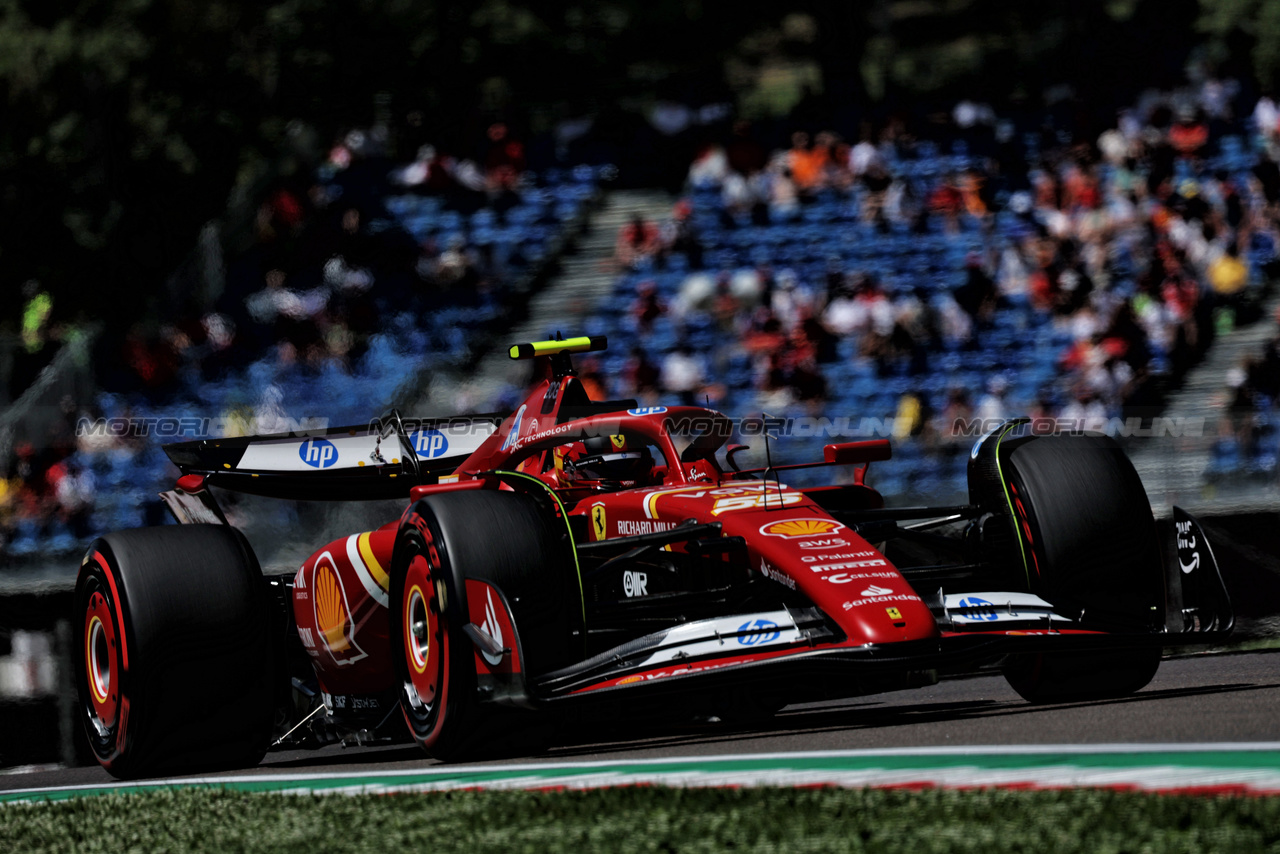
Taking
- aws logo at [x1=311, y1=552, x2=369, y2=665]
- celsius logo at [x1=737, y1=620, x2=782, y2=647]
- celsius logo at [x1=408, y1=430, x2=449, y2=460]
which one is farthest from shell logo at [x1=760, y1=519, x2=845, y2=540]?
celsius logo at [x1=408, y1=430, x2=449, y2=460]

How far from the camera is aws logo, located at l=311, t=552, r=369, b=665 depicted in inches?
280

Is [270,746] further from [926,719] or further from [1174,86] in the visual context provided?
[1174,86]

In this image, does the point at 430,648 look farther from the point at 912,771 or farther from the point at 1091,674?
the point at 1091,674

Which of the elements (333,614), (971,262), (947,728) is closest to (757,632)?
(947,728)

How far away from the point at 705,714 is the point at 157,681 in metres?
2.26

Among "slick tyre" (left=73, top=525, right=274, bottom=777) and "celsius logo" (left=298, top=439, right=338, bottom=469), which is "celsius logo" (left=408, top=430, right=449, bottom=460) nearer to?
"celsius logo" (left=298, top=439, right=338, bottom=469)

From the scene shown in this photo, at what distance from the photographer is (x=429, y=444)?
8586 millimetres

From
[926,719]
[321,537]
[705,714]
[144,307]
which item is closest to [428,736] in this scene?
[705,714]

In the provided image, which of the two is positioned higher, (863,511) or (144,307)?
(144,307)

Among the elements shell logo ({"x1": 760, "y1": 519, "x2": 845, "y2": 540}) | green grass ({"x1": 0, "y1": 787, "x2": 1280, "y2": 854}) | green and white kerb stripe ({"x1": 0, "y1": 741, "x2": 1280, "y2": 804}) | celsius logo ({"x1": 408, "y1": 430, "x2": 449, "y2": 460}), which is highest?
celsius logo ({"x1": 408, "y1": 430, "x2": 449, "y2": 460})

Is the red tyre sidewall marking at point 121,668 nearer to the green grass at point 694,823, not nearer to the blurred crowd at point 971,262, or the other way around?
the green grass at point 694,823

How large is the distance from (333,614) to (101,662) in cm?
103

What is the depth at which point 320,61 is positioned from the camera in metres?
19.9

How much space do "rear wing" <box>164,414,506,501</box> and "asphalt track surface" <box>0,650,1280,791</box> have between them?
131cm
